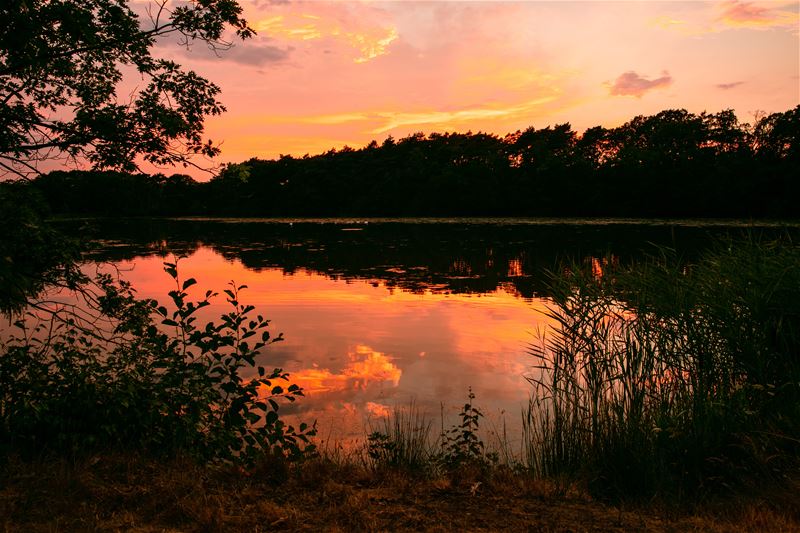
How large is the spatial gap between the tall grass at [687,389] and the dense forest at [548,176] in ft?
169

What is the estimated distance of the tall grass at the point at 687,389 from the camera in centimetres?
652

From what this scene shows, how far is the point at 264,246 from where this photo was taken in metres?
39.6

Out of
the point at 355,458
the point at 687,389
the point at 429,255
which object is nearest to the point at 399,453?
the point at 355,458

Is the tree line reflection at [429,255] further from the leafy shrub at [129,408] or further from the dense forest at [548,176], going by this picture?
the dense forest at [548,176]

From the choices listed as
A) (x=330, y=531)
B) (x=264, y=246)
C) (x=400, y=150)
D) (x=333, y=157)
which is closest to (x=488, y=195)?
(x=400, y=150)

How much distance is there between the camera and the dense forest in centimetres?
6719

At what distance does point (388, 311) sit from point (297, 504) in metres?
12.0

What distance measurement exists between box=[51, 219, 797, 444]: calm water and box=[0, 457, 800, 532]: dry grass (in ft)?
7.57

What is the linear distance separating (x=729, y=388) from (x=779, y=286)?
2067 millimetres

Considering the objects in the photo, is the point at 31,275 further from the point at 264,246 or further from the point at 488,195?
the point at 488,195

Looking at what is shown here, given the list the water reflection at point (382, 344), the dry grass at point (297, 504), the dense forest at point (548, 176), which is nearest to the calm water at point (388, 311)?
the water reflection at point (382, 344)

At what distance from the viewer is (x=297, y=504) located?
5.43 m

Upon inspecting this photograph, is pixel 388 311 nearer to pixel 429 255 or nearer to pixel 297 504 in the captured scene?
pixel 297 504

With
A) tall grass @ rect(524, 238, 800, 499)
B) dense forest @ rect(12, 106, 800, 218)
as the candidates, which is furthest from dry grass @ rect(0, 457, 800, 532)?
dense forest @ rect(12, 106, 800, 218)
